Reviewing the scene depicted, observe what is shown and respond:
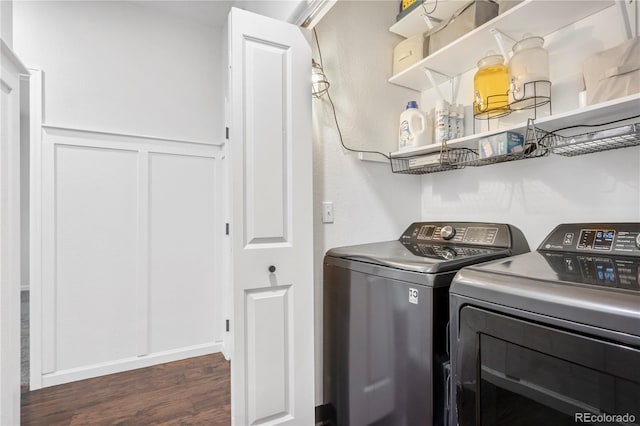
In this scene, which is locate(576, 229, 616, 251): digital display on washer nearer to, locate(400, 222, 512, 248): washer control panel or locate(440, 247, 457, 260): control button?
locate(400, 222, 512, 248): washer control panel

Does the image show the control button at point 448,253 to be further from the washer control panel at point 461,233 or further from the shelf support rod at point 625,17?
the shelf support rod at point 625,17

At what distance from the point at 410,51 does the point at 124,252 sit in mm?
2405

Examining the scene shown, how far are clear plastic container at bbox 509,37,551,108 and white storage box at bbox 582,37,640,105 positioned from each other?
189 millimetres

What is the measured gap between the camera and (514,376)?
2.73 feet

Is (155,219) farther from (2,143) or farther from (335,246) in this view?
(335,246)

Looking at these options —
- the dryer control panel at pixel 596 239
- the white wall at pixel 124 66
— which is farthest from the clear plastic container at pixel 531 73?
the white wall at pixel 124 66

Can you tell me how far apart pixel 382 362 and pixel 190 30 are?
9.38 feet

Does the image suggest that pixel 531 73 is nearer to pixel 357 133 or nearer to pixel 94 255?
pixel 357 133

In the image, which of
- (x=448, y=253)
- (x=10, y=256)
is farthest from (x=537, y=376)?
(x=10, y=256)

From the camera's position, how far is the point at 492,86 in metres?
1.46

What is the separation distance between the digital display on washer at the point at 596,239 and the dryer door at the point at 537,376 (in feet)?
2.05

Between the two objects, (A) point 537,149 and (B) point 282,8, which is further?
(B) point 282,8

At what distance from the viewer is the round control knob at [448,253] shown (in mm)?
1251

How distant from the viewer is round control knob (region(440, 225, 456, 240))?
1671mm
